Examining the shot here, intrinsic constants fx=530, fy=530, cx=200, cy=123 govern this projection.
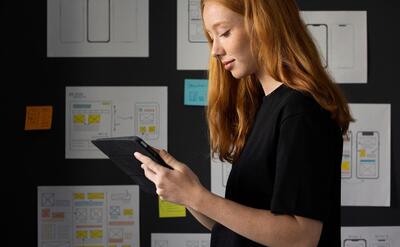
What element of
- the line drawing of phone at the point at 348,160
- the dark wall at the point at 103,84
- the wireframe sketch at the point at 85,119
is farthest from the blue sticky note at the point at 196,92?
the line drawing of phone at the point at 348,160

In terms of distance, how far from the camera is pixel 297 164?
2.78 feet

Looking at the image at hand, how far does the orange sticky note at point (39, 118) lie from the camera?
1842mm

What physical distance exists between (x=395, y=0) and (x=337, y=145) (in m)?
1.17

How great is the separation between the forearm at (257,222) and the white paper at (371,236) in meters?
1.06

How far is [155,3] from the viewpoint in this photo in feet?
6.07

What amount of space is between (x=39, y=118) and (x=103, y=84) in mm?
250

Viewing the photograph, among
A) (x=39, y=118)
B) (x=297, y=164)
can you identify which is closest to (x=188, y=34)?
(x=39, y=118)

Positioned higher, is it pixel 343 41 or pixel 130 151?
pixel 343 41

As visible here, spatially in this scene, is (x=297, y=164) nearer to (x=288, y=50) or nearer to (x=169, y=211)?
(x=288, y=50)

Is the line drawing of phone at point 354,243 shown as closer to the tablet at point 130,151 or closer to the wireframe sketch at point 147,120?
the wireframe sketch at point 147,120

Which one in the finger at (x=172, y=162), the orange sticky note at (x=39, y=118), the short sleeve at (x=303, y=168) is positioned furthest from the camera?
the orange sticky note at (x=39, y=118)

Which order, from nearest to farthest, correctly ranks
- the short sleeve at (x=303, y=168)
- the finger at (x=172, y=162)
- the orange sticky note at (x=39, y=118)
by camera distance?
the short sleeve at (x=303, y=168)
the finger at (x=172, y=162)
the orange sticky note at (x=39, y=118)

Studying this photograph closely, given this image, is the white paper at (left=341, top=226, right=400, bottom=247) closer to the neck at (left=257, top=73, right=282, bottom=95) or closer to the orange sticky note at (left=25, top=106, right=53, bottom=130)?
the neck at (left=257, top=73, right=282, bottom=95)

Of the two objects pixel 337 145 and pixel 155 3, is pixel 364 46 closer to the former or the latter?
pixel 155 3
